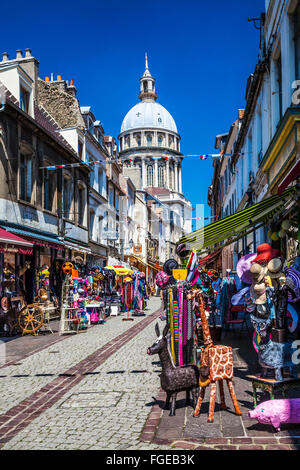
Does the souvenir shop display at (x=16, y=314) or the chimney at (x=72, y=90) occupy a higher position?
the chimney at (x=72, y=90)

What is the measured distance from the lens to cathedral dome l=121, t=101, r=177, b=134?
290 feet

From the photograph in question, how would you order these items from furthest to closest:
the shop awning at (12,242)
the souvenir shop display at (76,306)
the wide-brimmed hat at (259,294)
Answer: the souvenir shop display at (76,306), the shop awning at (12,242), the wide-brimmed hat at (259,294)

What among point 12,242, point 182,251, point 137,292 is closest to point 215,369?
point 182,251

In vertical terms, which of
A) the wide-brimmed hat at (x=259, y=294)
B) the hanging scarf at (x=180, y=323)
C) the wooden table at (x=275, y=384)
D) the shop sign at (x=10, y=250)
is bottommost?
the wooden table at (x=275, y=384)

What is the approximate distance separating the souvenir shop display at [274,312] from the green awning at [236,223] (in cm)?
202

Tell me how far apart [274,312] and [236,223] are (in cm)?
337

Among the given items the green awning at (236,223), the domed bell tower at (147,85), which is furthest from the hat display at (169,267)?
the domed bell tower at (147,85)

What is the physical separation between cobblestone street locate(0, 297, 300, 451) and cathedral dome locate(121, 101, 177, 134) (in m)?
82.6

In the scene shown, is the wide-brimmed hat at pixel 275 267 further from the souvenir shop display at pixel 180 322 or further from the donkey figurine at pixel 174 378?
the donkey figurine at pixel 174 378

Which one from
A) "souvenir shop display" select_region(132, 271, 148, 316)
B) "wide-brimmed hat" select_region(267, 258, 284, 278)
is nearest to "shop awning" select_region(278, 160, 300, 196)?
"wide-brimmed hat" select_region(267, 258, 284, 278)

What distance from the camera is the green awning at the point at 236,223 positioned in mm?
7586

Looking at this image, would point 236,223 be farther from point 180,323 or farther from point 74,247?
point 74,247

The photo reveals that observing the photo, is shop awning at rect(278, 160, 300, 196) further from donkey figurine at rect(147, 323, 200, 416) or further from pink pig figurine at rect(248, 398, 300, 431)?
pink pig figurine at rect(248, 398, 300, 431)
